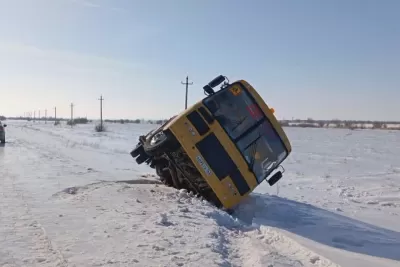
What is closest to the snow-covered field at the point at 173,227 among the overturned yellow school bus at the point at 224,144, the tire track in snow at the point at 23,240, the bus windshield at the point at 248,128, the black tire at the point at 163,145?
the tire track in snow at the point at 23,240

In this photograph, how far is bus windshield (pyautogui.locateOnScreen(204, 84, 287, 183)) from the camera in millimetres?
8500

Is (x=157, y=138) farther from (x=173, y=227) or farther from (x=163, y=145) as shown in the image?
(x=173, y=227)

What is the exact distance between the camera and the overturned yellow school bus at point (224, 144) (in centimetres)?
812

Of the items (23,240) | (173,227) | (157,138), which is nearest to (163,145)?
(157,138)

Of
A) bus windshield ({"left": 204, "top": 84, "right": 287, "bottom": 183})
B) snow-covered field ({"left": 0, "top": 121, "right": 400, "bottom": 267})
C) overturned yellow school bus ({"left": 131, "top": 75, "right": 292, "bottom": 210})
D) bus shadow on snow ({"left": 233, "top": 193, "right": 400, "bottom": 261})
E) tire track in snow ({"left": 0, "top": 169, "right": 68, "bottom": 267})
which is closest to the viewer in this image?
tire track in snow ({"left": 0, "top": 169, "right": 68, "bottom": 267})

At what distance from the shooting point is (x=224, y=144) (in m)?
8.25

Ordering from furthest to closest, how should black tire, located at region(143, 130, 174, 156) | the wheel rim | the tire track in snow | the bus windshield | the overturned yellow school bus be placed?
the wheel rim < the bus windshield < black tire, located at region(143, 130, 174, 156) < the overturned yellow school bus < the tire track in snow

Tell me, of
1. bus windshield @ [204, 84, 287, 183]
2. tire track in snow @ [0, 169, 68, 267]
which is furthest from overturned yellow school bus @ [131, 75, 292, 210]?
tire track in snow @ [0, 169, 68, 267]

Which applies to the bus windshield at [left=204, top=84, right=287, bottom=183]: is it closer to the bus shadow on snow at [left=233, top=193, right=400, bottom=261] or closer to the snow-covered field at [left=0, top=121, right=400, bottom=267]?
the bus shadow on snow at [left=233, top=193, right=400, bottom=261]

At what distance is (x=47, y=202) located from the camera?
7.43 meters

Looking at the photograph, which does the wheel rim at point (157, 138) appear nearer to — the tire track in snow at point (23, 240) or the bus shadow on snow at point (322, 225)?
the bus shadow on snow at point (322, 225)

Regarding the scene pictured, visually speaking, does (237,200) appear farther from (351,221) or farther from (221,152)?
(351,221)

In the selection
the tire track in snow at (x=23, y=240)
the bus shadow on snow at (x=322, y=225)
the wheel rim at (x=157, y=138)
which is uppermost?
the wheel rim at (x=157, y=138)

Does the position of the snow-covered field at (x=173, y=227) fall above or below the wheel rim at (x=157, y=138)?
below
